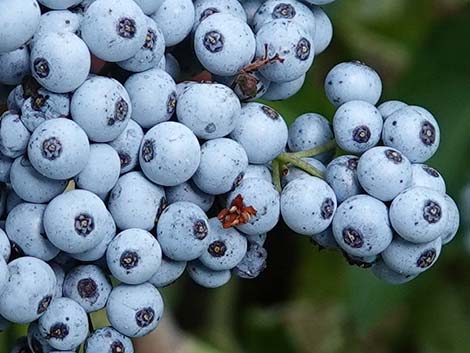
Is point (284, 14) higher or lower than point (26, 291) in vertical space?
higher

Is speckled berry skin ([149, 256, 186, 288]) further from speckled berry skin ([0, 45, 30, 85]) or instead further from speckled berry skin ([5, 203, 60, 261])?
speckled berry skin ([0, 45, 30, 85])

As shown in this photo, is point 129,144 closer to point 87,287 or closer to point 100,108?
point 100,108

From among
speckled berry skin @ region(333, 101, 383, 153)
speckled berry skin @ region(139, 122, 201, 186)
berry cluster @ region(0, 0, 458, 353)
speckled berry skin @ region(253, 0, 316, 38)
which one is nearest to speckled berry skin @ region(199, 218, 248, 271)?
berry cluster @ region(0, 0, 458, 353)


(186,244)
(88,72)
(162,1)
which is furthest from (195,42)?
(186,244)

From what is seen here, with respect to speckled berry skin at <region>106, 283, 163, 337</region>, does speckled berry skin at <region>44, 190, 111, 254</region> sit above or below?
above

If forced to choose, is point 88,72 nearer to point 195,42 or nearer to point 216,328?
point 195,42

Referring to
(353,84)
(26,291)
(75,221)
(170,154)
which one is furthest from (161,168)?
(353,84)
